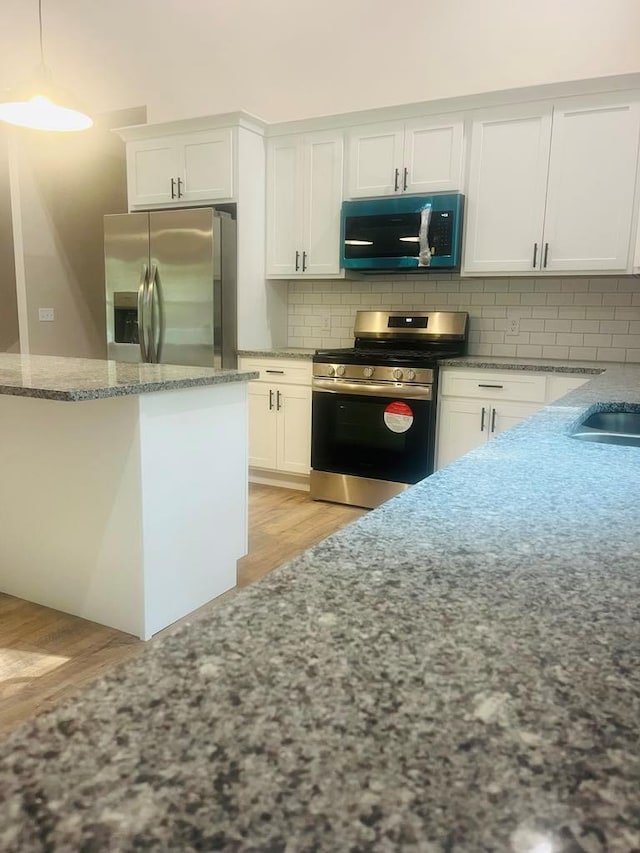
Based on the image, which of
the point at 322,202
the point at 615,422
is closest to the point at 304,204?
the point at 322,202

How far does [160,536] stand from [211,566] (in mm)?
368

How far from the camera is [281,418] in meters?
4.16

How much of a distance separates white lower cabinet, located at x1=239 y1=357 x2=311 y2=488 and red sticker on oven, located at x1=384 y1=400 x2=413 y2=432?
0.58m

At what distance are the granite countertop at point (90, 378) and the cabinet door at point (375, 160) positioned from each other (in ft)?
6.44

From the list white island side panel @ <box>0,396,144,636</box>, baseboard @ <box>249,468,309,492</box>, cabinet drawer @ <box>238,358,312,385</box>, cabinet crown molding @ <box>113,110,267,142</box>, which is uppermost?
cabinet crown molding @ <box>113,110,267,142</box>

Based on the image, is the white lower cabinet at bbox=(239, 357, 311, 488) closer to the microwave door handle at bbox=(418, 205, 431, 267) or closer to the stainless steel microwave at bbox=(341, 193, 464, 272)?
the stainless steel microwave at bbox=(341, 193, 464, 272)

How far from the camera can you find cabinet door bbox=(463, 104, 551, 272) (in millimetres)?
3484

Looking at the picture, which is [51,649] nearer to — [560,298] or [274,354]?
[274,354]

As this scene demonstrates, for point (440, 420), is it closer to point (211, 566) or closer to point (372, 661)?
point (211, 566)

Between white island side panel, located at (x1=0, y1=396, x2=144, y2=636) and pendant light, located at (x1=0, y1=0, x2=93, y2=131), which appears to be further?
pendant light, located at (x1=0, y1=0, x2=93, y2=131)

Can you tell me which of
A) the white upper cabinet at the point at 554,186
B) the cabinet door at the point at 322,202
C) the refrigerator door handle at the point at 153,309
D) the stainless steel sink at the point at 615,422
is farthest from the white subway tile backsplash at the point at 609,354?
the refrigerator door handle at the point at 153,309

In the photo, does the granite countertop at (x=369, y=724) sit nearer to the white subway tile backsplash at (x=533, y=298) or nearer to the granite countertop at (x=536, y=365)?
the granite countertop at (x=536, y=365)

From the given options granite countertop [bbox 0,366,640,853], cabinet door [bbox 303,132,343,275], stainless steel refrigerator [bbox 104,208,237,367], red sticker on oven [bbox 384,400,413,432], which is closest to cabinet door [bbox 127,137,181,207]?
stainless steel refrigerator [bbox 104,208,237,367]

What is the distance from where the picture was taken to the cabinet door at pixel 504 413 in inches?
136
